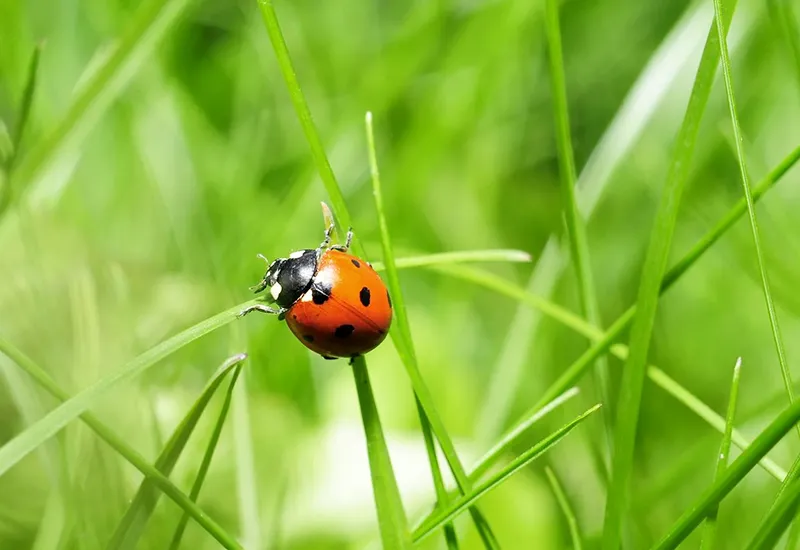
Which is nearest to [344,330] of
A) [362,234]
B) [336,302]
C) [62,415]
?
[336,302]

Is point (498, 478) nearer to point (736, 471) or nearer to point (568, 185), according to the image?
point (736, 471)

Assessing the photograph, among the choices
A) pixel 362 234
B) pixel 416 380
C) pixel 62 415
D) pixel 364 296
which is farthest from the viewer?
pixel 362 234

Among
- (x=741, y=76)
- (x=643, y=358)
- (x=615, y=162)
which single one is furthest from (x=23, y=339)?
(x=741, y=76)

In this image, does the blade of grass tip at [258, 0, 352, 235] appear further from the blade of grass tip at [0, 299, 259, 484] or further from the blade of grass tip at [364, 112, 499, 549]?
the blade of grass tip at [0, 299, 259, 484]

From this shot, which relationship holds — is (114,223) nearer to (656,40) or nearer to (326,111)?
(326,111)

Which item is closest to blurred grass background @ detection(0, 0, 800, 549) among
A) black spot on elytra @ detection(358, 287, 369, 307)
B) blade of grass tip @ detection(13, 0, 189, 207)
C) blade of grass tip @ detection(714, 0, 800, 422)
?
blade of grass tip @ detection(13, 0, 189, 207)

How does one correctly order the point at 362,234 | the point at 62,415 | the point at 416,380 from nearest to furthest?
1. the point at 62,415
2. the point at 416,380
3. the point at 362,234
